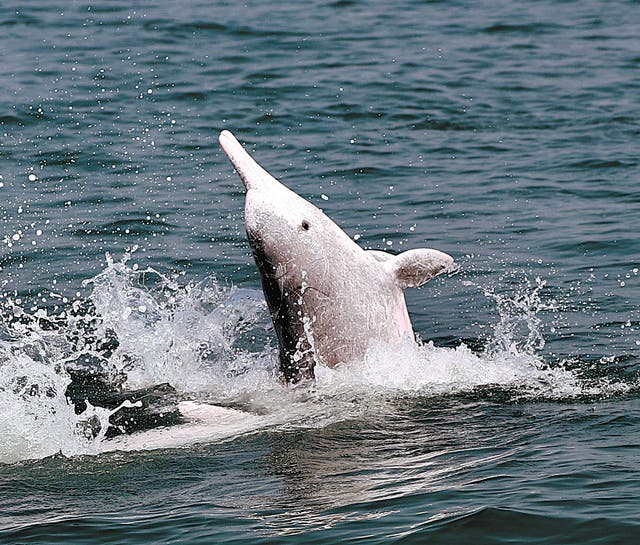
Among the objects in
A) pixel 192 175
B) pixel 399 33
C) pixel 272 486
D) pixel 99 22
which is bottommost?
pixel 272 486

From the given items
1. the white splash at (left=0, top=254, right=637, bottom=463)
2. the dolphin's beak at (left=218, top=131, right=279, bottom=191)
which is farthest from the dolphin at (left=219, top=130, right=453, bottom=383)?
the white splash at (left=0, top=254, right=637, bottom=463)

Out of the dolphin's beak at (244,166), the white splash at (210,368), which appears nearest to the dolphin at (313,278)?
the dolphin's beak at (244,166)

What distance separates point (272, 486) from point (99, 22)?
19.0m

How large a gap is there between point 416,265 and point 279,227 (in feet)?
3.84

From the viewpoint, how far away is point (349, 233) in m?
14.8

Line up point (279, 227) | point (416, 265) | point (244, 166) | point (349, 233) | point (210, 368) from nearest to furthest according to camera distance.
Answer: point (279, 227) → point (244, 166) → point (416, 265) → point (210, 368) → point (349, 233)

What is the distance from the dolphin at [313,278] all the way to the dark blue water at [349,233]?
0.22 m

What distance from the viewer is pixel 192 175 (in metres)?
17.1

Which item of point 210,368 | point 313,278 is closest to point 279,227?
point 313,278

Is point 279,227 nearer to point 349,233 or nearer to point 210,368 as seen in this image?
point 210,368

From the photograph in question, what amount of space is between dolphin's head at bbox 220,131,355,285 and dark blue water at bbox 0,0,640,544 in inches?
35.2

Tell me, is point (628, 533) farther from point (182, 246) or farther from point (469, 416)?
point (182, 246)

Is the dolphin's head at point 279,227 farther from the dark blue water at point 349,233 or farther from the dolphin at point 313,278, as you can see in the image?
the dark blue water at point 349,233

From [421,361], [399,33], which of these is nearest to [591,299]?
[421,361]
